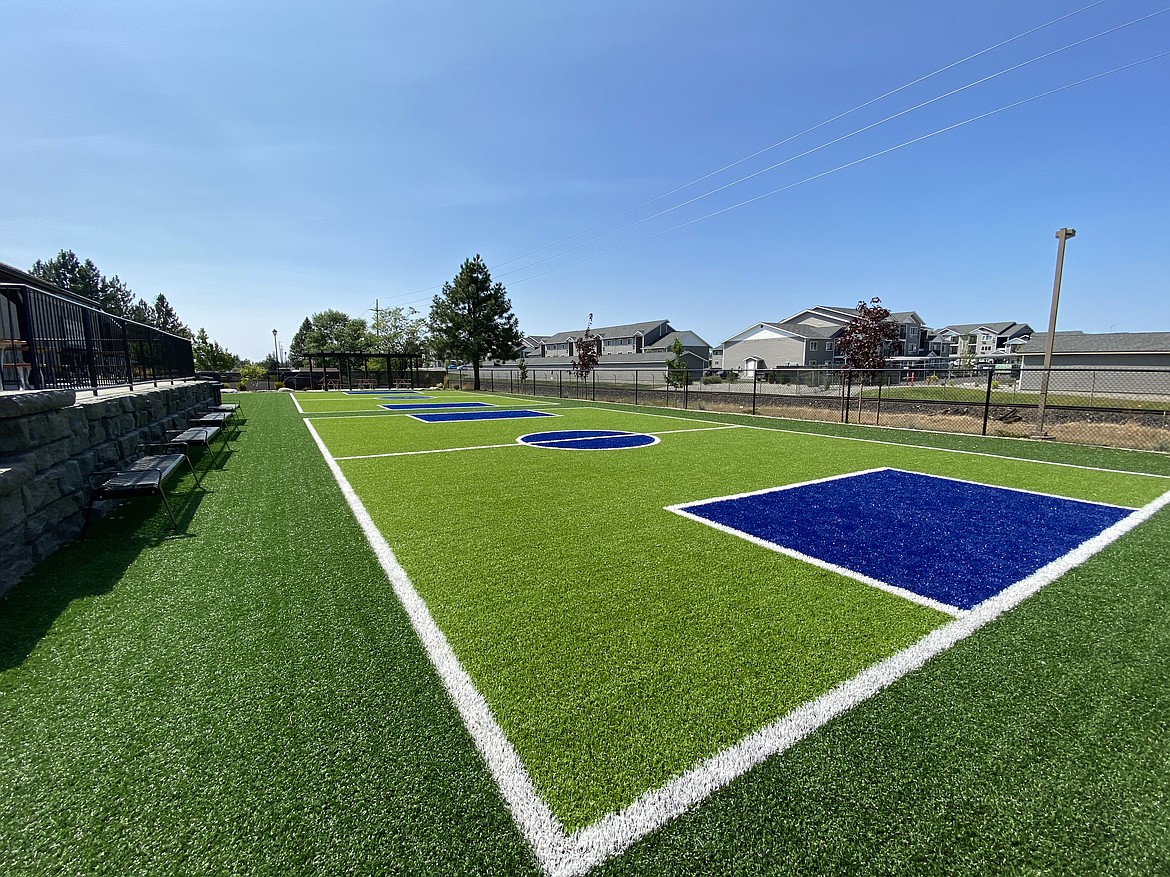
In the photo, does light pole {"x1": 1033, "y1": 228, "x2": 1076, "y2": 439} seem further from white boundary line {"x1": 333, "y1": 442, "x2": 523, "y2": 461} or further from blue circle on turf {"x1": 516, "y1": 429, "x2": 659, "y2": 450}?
white boundary line {"x1": 333, "y1": 442, "x2": 523, "y2": 461}

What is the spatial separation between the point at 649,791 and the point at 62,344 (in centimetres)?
778

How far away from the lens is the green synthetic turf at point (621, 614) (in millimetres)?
2051

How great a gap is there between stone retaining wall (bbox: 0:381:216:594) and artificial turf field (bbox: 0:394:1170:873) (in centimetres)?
30

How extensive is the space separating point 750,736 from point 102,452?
656 centimetres

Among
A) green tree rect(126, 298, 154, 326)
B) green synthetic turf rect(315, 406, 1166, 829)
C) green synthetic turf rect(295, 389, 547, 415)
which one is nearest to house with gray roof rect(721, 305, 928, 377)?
green synthetic turf rect(295, 389, 547, 415)

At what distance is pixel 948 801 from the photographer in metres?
1.75

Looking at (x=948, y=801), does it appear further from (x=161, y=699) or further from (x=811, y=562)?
(x=161, y=699)

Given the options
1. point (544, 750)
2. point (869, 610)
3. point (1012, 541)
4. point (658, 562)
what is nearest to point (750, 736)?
point (544, 750)

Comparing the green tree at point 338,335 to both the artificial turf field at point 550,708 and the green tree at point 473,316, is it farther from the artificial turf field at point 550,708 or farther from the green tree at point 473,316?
the artificial turf field at point 550,708

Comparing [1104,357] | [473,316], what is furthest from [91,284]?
[1104,357]

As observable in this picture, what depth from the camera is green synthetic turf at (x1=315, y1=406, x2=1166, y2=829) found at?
2.05 metres

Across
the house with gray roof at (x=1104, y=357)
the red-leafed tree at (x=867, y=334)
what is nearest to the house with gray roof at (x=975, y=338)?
A: the house with gray roof at (x=1104, y=357)

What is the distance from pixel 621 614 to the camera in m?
3.07

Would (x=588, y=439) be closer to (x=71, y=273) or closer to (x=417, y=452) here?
(x=417, y=452)
